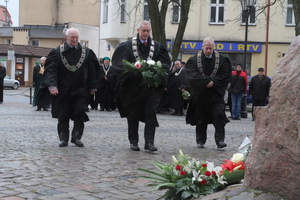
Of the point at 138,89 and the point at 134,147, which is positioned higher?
the point at 138,89

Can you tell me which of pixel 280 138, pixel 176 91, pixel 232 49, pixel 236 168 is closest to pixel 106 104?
pixel 176 91

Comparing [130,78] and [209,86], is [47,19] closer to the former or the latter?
[209,86]

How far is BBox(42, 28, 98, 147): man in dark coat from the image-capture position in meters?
8.97

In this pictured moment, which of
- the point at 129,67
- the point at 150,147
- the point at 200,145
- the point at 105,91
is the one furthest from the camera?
the point at 105,91

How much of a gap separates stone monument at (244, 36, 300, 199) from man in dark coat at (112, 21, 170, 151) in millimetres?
4369

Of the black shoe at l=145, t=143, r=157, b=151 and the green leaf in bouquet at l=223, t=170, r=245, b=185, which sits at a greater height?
the green leaf in bouquet at l=223, t=170, r=245, b=185

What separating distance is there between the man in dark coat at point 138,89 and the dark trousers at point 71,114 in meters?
0.66

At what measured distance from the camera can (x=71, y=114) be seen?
922cm

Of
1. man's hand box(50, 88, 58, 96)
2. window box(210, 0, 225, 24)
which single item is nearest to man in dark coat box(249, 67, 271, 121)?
man's hand box(50, 88, 58, 96)

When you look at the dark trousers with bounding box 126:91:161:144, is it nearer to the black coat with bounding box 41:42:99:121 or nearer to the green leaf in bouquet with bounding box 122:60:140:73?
the green leaf in bouquet with bounding box 122:60:140:73

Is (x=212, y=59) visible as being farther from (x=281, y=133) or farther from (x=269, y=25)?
(x=269, y=25)

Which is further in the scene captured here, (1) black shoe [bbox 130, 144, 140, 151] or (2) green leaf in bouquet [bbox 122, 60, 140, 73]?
(1) black shoe [bbox 130, 144, 140, 151]

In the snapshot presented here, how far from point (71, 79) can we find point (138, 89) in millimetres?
1140

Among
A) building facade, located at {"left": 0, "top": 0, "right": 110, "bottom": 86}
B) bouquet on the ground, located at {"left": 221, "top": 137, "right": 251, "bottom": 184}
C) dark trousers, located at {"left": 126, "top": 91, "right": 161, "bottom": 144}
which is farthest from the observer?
building facade, located at {"left": 0, "top": 0, "right": 110, "bottom": 86}
